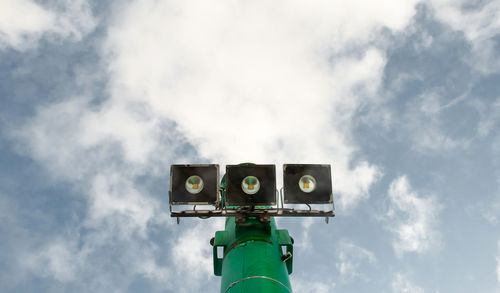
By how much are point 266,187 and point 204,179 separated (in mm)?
1368

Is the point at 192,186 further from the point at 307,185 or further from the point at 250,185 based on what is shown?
the point at 307,185

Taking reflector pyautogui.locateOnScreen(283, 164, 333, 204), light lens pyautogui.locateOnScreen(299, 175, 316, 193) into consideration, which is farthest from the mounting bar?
light lens pyautogui.locateOnScreen(299, 175, 316, 193)

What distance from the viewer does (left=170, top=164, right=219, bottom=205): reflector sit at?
8344 mm

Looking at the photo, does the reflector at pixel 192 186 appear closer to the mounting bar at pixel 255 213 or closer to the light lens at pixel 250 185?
the mounting bar at pixel 255 213

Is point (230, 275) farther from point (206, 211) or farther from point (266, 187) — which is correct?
point (266, 187)

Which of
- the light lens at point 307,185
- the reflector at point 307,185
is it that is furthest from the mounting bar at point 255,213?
the light lens at point 307,185

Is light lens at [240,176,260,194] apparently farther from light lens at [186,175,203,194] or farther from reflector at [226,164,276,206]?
light lens at [186,175,203,194]

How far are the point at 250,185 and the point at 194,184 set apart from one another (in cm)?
122

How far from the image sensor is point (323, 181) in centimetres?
860

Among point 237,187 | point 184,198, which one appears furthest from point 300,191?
point 184,198

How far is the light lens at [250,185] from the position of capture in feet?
27.7

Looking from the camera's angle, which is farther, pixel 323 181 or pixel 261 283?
pixel 323 181

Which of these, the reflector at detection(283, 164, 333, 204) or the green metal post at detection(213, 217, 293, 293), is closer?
the green metal post at detection(213, 217, 293, 293)

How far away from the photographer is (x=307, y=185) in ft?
28.1
